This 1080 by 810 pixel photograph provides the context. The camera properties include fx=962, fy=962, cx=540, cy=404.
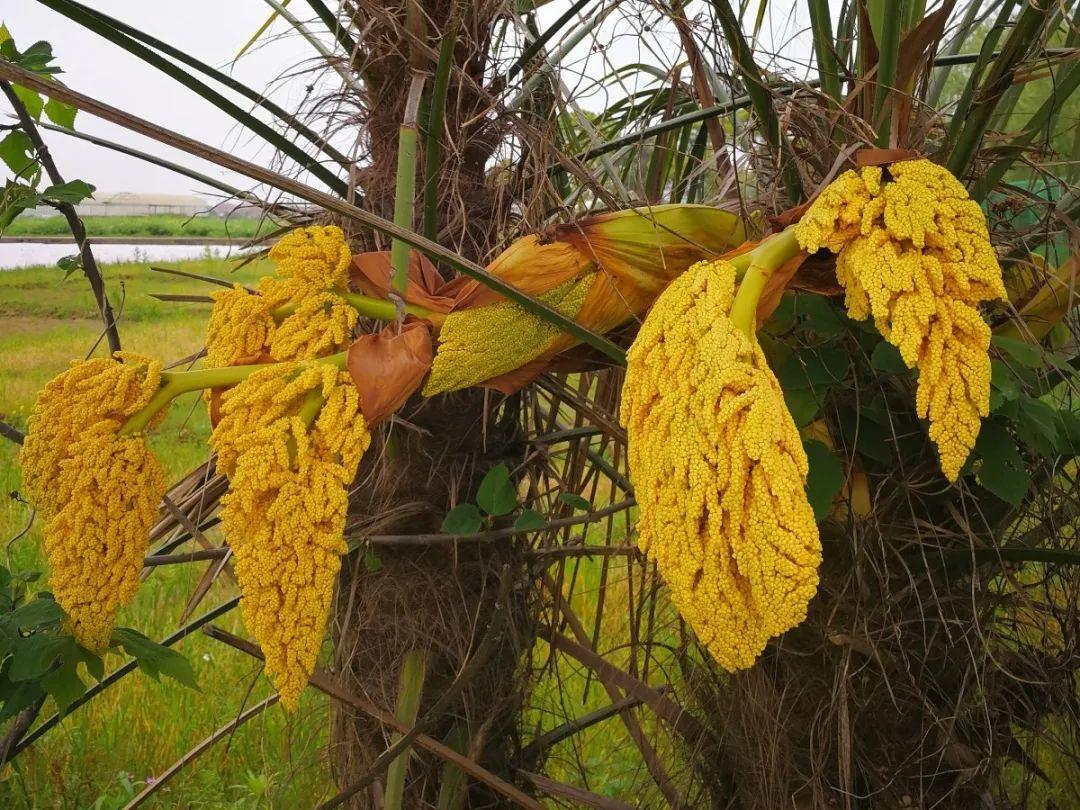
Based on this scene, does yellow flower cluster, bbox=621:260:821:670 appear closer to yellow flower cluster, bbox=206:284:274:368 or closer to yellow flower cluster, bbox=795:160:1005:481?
yellow flower cluster, bbox=795:160:1005:481

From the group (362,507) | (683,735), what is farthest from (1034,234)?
(362,507)

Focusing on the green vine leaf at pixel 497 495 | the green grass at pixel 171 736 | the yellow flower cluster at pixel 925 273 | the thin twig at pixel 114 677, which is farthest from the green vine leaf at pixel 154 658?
the yellow flower cluster at pixel 925 273

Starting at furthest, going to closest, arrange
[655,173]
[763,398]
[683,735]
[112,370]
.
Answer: [655,173]
[683,735]
[112,370]
[763,398]

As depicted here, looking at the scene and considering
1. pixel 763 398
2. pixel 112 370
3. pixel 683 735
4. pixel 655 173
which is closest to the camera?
pixel 763 398

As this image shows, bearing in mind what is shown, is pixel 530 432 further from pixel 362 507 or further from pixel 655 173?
Result: pixel 655 173

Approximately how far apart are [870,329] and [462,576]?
1.61ft

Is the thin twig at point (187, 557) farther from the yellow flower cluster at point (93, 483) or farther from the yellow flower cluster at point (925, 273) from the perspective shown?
A: the yellow flower cluster at point (925, 273)

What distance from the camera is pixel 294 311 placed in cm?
60

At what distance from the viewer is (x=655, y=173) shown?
1.10m

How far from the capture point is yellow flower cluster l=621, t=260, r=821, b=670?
1.37 feet

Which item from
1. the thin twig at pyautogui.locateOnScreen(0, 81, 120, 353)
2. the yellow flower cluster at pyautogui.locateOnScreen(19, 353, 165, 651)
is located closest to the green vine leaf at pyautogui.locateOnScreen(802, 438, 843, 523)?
the yellow flower cluster at pyautogui.locateOnScreen(19, 353, 165, 651)

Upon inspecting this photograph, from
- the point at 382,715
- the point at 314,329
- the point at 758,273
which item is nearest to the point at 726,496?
the point at 758,273

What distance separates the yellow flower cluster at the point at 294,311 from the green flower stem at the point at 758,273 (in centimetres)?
25

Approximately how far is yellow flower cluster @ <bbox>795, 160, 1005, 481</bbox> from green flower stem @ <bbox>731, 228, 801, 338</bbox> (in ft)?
0.08
